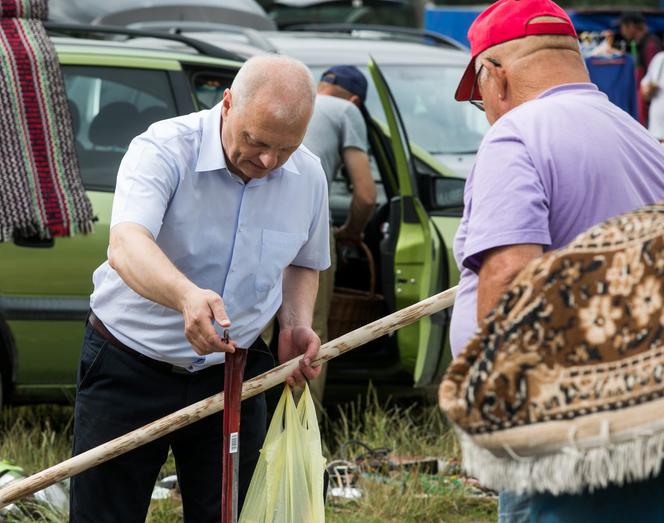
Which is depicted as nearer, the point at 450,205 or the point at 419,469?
the point at 419,469

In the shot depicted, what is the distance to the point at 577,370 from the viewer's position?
1850mm

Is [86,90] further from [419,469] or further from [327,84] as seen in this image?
[419,469]

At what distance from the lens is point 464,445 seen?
6.42 feet

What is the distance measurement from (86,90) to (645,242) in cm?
383

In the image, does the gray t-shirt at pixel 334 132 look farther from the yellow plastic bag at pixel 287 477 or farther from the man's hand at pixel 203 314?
the man's hand at pixel 203 314

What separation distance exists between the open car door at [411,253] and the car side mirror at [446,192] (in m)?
0.16

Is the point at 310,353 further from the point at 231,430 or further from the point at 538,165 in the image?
the point at 538,165

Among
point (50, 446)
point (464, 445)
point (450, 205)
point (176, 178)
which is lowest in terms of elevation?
point (50, 446)

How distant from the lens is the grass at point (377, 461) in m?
4.37

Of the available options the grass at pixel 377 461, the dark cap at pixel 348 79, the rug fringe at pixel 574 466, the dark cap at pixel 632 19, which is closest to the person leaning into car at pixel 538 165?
the rug fringe at pixel 574 466

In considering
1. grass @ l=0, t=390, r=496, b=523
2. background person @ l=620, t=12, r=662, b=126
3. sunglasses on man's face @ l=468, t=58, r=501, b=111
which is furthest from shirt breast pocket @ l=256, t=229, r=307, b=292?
background person @ l=620, t=12, r=662, b=126

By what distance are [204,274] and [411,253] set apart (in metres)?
2.28

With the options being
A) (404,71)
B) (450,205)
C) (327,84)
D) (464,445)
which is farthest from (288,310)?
(404,71)

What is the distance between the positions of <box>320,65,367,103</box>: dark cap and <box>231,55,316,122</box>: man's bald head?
292 centimetres
